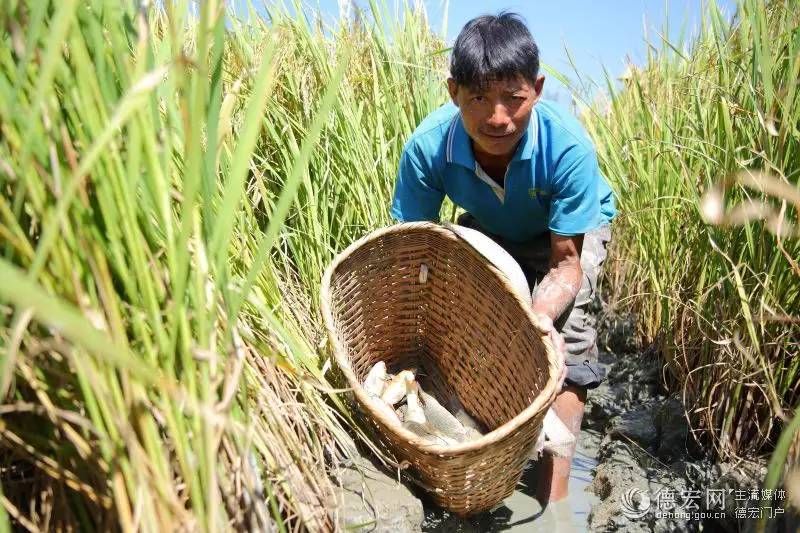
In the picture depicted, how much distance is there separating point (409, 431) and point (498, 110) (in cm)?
83

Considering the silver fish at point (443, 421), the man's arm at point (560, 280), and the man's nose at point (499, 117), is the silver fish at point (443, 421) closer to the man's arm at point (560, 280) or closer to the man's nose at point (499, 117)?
the man's arm at point (560, 280)

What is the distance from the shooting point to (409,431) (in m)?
1.39

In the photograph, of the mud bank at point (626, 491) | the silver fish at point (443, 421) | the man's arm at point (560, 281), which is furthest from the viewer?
the silver fish at point (443, 421)

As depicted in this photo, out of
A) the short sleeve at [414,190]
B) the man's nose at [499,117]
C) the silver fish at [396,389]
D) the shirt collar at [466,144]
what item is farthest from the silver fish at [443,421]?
the man's nose at [499,117]

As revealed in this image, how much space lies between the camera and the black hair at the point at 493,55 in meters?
1.63

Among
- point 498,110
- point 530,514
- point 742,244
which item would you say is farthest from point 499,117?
point 530,514

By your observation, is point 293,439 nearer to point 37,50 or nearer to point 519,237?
point 37,50

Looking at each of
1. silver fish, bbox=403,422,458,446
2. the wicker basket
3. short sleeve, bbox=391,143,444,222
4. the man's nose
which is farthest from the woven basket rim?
the man's nose

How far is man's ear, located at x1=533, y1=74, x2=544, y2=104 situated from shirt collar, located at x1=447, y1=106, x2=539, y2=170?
0.05 meters

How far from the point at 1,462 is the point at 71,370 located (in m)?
0.28

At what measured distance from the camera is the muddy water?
5.25 feet

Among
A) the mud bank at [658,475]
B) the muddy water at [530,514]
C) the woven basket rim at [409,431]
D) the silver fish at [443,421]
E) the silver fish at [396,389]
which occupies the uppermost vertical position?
the woven basket rim at [409,431]

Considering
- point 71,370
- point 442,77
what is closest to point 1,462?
point 71,370

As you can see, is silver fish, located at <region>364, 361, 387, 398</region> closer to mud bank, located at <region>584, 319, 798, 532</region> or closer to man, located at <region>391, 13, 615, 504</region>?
man, located at <region>391, 13, 615, 504</region>
